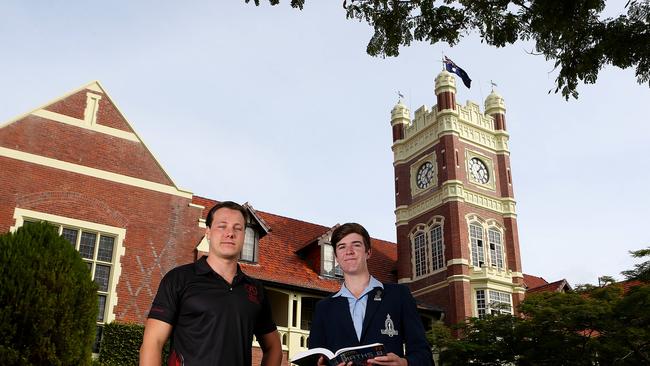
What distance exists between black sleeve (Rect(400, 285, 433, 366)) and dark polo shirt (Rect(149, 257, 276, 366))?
3.18 feet

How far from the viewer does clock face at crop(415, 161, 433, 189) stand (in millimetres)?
29562

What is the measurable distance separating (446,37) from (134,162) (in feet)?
41.8

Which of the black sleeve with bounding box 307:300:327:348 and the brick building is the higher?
the brick building

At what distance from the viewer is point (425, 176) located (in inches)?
1178

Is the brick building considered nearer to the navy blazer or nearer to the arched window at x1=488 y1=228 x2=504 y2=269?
the arched window at x1=488 y1=228 x2=504 y2=269

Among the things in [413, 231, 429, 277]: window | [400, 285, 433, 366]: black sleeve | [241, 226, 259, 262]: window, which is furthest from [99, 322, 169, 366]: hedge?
[413, 231, 429, 277]: window

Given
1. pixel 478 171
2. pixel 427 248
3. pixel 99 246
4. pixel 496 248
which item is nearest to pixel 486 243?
pixel 496 248

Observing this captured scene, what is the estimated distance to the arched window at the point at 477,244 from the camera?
27484 millimetres

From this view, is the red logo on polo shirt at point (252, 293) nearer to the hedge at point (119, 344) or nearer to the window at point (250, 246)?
the hedge at point (119, 344)

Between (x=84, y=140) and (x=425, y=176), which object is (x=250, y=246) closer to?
(x=84, y=140)

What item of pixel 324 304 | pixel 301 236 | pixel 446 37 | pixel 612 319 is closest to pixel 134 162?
pixel 301 236

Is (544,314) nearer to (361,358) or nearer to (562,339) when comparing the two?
(562,339)

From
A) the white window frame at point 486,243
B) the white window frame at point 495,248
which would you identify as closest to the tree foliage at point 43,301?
the white window frame at point 486,243

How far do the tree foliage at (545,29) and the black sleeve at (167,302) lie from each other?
194 inches
